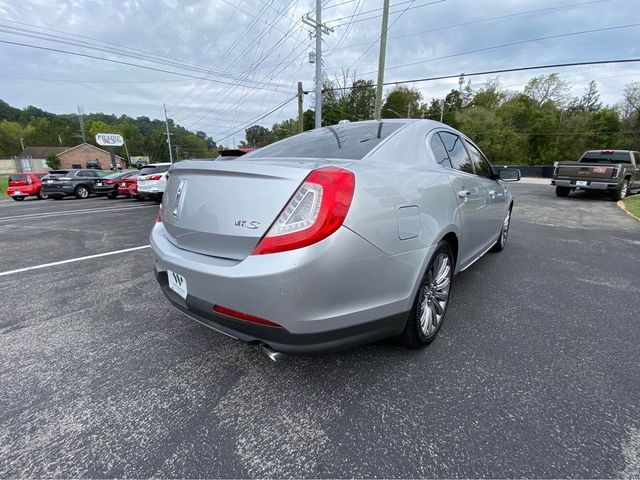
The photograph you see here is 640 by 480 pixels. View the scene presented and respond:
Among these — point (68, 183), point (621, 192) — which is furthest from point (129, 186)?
point (621, 192)

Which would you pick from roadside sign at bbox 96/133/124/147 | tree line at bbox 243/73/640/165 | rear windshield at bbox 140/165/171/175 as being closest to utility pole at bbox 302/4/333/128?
rear windshield at bbox 140/165/171/175

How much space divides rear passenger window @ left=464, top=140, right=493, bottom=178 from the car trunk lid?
2.25m

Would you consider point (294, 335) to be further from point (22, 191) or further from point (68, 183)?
point (22, 191)

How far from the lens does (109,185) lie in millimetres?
15891

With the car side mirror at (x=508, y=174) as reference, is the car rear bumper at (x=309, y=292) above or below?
below

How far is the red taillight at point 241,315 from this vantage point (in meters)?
1.60

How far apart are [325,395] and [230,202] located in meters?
1.24

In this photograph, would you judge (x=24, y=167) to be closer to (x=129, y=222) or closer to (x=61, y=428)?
(x=129, y=222)

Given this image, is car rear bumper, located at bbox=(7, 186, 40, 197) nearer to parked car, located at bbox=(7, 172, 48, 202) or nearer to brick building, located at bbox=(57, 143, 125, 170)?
parked car, located at bbox=(7, 172, 48, 202)

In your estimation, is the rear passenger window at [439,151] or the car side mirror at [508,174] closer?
the rear passenger window at [439,151]

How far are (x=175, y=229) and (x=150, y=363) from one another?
96 cm

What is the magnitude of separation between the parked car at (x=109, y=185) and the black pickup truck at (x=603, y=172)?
18.3 metres

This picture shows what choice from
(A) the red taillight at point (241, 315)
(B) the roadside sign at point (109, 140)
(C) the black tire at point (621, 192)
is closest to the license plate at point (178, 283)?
(A) the red taillight at point (241, 315)

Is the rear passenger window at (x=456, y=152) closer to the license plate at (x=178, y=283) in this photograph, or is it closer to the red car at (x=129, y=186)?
the license plate at (x=178, y=283)
